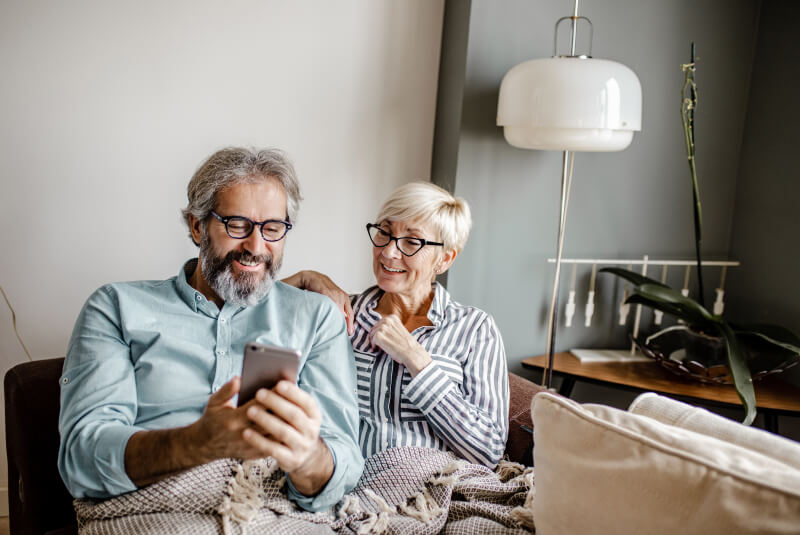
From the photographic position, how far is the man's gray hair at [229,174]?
1.45 metres

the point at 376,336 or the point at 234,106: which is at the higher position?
the point at 234,106

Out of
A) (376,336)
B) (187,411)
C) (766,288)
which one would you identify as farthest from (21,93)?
(766,288)

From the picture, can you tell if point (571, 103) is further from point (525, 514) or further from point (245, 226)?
point (525, 514)

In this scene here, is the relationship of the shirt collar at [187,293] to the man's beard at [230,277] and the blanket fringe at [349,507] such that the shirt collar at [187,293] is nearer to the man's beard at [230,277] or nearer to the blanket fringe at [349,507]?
the man's beard at [230,277]

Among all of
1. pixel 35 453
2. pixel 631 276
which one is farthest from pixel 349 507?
pixel 631 276

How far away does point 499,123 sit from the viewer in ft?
6.80

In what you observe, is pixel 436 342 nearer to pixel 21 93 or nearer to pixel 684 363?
pixel 684 363

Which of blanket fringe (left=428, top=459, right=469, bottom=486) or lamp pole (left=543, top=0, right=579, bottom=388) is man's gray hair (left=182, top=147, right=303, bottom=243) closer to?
blanket fringe (left=428, top=459, right=469, bottom=486)

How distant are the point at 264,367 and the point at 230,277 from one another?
0.50m

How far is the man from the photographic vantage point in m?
1.20

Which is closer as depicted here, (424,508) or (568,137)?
(424,508)

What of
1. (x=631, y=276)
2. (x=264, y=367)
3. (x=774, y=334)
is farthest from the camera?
(x=631, y=276)

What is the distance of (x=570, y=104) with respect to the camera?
1.92m

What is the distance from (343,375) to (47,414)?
2.13ft
